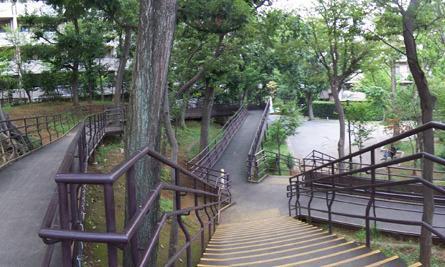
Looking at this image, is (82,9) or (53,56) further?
(53,56)

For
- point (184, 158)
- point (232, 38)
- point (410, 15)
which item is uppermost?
point (232, 38)

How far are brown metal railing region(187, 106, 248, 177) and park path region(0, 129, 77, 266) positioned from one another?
741 centimetres

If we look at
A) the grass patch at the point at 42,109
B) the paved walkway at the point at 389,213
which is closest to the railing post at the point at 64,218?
the paved walkway at the point at 389,213

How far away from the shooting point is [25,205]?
6078mm

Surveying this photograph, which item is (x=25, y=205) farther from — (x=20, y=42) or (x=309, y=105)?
(x=309, y=105)

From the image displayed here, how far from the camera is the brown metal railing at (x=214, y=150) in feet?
56.7

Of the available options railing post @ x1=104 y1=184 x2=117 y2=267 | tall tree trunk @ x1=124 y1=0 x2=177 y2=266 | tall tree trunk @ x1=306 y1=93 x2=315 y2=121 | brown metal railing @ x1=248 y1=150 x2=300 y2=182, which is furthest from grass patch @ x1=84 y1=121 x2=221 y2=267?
tall tree trunk @ x1=306 y1=93 x2=315 y2=121

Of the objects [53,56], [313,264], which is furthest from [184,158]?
[313,264]

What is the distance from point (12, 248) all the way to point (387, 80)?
32.6m

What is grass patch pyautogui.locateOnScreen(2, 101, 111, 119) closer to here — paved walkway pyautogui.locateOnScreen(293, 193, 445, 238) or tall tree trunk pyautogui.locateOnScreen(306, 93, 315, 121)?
paved walkway pyautogui.locateOnScreen(293, 193, 445, 238)

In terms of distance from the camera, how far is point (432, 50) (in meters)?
18.2

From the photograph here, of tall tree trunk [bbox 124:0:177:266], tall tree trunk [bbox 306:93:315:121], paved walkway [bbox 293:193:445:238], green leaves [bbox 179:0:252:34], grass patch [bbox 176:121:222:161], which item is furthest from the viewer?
tall tree trunk [bbox 306:93:315:121]

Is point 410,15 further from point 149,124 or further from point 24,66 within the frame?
point 24,66

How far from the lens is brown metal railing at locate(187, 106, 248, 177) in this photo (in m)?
17.3
